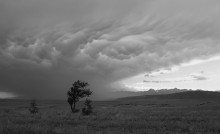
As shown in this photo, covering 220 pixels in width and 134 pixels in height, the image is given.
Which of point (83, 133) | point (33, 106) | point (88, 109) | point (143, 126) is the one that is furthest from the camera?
point (33, 106)

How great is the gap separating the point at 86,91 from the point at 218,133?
39.0 metres

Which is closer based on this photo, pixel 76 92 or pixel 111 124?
pixel 111 124

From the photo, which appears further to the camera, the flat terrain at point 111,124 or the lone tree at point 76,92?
the lone tree at point 76,92

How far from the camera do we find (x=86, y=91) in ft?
181

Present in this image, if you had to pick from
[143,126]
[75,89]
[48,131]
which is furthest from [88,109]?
[48,131]

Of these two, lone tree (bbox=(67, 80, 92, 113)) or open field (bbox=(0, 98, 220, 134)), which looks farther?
lone tree (bbox=(67, 80, 92, 113))

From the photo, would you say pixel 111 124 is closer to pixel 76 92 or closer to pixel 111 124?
pixel 111 124

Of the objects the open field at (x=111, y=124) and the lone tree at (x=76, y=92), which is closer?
the open field at (x=111, y=124)

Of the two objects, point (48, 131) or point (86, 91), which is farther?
point (86, 91)

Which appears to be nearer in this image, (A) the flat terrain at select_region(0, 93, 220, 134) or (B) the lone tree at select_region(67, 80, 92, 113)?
(A) the flat terrain at select_region(0, 93, 220, 134)

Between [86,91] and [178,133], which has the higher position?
[86,91]

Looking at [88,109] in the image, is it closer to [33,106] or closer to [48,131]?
[33,106]

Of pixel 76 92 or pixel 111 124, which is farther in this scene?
pixel 76 92

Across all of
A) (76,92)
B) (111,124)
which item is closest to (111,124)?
(111,124)
